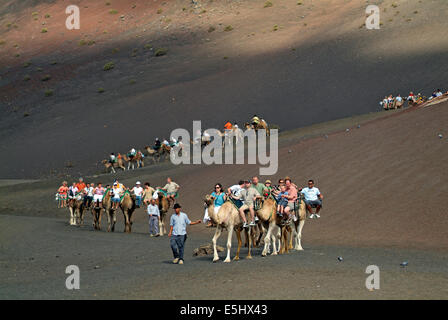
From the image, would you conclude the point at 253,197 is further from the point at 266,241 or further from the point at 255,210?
the point at 266,241

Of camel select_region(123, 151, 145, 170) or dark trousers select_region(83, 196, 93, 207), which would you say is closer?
dark trousers select_region(83, 196, 93, 207)

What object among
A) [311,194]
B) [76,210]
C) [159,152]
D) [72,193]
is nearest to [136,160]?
[159,152]

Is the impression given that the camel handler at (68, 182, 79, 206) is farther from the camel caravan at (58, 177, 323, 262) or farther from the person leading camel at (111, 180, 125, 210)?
the camel caravan at (58, 177, 323, 262)

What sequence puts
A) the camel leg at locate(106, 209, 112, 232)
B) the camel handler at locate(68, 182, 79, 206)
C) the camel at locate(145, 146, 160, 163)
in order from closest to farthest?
the camel leg at locate(106, 209, 112, 232), the camel handler at locate(68, 182, 79, 206), the camel at locate(145, 146, 160, 163)

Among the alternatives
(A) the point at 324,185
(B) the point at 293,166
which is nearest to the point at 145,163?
(B) the point at 293,166

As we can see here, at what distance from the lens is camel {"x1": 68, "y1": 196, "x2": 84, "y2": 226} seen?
31.0 metres

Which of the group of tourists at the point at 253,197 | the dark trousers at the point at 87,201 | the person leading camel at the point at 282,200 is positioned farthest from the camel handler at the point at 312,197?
the dark trousers at the point at 87,201

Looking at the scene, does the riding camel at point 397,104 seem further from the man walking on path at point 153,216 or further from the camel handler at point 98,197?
the man walking on path at point 153,216

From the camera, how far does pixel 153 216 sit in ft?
87.4

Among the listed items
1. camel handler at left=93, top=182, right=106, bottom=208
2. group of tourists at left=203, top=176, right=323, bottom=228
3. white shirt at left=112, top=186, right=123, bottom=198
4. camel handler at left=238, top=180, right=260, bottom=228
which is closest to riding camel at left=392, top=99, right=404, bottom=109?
camel handler at left=93, top=182, right=106, bottom=208

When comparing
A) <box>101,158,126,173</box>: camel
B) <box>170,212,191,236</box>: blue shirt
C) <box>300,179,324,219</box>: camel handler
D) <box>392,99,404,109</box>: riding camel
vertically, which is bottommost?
<box>170,212,191,236</box>: blue shirt

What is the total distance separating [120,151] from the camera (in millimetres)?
59219

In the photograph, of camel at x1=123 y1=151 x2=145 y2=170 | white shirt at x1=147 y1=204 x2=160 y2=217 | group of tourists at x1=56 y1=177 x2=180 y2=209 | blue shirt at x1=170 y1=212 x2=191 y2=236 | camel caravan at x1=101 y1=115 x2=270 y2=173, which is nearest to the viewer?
blue shirt at x1=170 y1=212 x2=191 y2=236

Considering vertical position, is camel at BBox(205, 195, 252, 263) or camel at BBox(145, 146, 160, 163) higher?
camel at BBox(145, 146, 160, 163)
